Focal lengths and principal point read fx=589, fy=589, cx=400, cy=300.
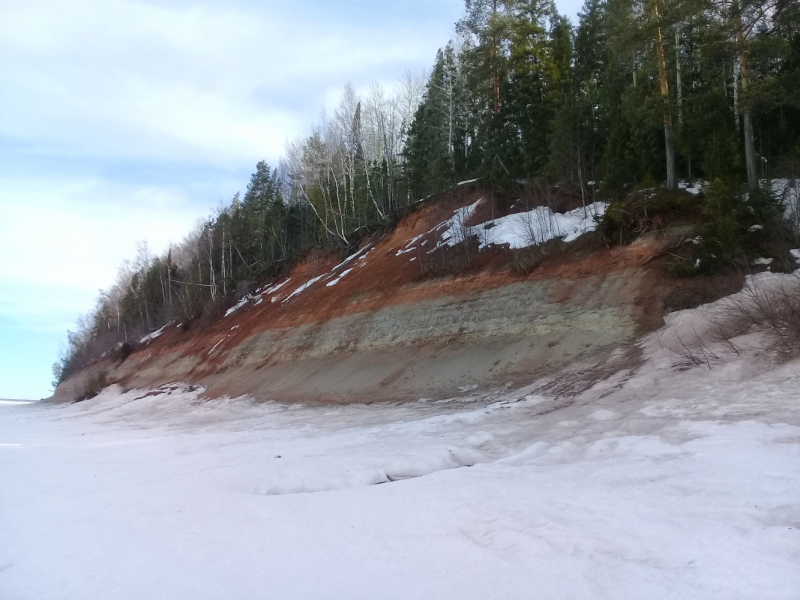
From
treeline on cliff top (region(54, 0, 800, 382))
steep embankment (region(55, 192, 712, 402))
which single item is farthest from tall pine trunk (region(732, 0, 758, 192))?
steep embankment (region(55, 192, 712, 402))

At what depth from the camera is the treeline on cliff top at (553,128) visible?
683 inches

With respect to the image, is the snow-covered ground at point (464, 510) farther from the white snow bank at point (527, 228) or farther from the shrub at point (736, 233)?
the white snow bank at point (527, 228)

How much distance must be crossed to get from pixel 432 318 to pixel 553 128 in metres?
10.7

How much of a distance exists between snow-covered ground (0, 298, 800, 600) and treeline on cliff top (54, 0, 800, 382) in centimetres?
947

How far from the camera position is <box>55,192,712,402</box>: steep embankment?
17359 mm

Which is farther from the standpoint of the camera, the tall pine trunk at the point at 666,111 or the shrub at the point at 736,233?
the tall pine trunk at the point at 666,111

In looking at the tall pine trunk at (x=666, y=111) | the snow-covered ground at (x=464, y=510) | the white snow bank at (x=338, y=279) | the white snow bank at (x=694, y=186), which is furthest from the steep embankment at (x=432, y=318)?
the snow-covered ground at (x=464, y=510)

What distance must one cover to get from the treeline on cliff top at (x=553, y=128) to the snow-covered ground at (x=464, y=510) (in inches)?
373

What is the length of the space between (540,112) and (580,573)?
96.4ft

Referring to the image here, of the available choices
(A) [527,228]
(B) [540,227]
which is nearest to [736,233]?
(B) [540,227]

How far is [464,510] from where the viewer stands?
5730 millimetres

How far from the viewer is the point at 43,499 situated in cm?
714

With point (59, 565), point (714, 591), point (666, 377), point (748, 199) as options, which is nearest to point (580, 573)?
point (714, 591)

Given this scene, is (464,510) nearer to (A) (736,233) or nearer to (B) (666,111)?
(A) (736,233)
